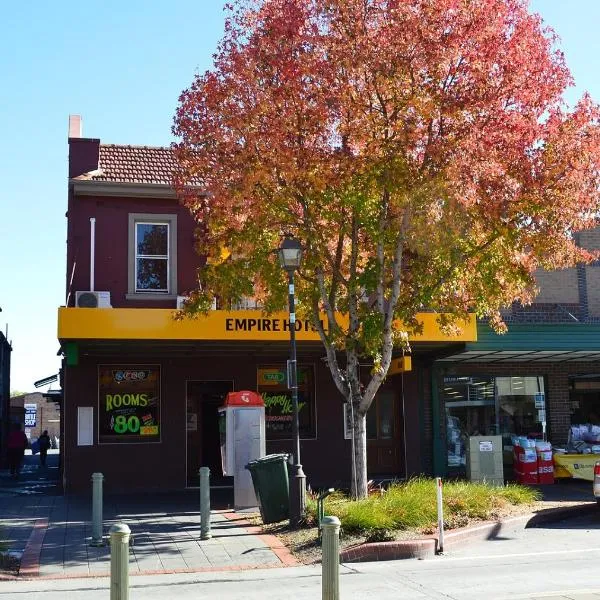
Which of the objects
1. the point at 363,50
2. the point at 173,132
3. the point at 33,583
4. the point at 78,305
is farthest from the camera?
the point at 78,305

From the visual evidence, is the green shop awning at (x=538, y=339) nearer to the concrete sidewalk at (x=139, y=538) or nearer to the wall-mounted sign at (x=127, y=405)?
the concrete sidewalk at (x=139, y=538)

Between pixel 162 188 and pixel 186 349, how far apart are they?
12.1 feet

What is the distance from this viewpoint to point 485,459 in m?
17.1

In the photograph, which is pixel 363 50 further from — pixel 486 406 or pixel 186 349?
pixel 486 406

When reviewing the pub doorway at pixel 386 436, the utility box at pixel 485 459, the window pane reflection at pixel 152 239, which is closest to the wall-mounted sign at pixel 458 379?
the pub doorway at pixel 386 436

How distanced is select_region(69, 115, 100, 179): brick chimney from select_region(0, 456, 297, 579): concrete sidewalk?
24.0ft

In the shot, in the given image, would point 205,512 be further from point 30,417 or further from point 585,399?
point 30,417

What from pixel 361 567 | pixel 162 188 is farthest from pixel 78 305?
pixel 361 567

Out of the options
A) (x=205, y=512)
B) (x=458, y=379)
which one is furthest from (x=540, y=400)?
(x=205, y=512)

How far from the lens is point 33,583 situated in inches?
376

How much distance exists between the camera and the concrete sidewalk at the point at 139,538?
410 inches

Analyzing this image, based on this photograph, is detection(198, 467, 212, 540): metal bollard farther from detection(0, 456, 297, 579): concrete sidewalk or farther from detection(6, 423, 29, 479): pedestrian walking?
detection(6, 423, 29, 479): pedestrian walking

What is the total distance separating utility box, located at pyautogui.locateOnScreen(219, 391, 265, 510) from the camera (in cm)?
1463

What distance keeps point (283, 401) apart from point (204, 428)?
194cm
